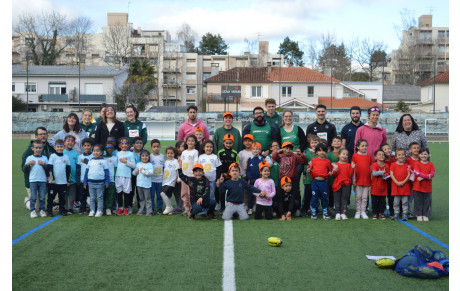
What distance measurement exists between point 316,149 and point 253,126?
131 centimetres

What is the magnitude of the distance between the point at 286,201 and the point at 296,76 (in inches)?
1794

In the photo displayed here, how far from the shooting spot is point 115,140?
9156 millimetres

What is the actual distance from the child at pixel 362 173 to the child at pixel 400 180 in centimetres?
43

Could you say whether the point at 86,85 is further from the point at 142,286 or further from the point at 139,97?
the point at 142,286

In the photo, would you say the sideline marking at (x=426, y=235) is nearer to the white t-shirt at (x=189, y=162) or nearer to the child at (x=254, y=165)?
the child at (x=254, y=165)

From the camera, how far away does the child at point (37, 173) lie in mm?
8461

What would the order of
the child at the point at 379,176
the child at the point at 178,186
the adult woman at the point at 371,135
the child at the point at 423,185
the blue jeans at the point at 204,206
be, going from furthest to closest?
1. the child at the point at 178,186
2. the adult woman at the point at 371,135
3. the child at the point at 379,176
4. the blue jeans at the point at 204,206
5. the child at the point at 423,185

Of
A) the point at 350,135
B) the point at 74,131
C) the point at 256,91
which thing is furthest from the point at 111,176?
the point at 256,91

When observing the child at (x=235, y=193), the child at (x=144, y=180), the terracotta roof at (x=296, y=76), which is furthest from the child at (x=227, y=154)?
the terracotta roof at (x=296, y=76)

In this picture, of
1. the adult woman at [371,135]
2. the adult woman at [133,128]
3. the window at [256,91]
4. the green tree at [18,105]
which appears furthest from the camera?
the window at [256,91]

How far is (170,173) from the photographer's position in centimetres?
907

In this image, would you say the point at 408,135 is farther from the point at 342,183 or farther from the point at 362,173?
the point at 342,183

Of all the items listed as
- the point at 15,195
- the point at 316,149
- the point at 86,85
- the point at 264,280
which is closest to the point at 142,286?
the point at 264,280

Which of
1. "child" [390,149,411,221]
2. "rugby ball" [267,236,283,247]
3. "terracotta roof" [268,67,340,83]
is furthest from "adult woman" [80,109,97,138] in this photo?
"terracotta roof" [268,67,340,83]
